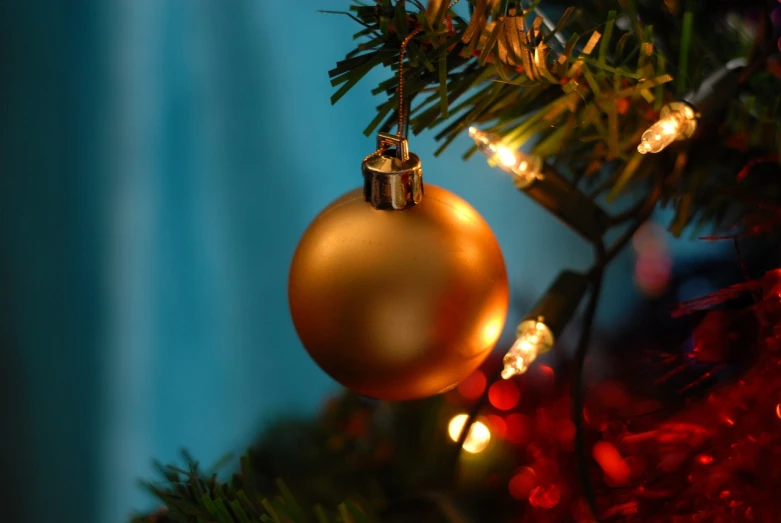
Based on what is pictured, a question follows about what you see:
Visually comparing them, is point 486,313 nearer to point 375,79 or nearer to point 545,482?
point 545,482

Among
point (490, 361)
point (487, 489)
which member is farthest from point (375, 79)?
point (487, 489)

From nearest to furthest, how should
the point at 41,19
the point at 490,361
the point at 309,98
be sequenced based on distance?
the point at 490,361 → the point at 41,19 → the point at 309,98

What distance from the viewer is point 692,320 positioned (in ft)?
1.40

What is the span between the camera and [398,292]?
28cm

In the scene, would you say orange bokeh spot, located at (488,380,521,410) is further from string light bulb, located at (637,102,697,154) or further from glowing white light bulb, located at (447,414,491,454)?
string light bulb, located at (637,102,697,154)

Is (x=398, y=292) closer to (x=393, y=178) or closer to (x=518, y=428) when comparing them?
(x=393, y=178)

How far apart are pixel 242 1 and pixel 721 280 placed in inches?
20.2

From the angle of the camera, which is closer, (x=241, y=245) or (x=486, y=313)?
(x=486, y=313)

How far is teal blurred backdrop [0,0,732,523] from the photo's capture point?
659 millimetres

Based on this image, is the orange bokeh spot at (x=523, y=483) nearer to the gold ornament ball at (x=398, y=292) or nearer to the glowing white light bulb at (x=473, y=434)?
the glowing white light bulb at (x=473, y=434)

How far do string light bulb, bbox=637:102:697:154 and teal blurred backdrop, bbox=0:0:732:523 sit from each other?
0.32 meters

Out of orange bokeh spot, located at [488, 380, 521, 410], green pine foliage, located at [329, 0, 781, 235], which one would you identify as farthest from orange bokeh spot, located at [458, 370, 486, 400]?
green pine foliage, located at [329, 0, 781, 235]

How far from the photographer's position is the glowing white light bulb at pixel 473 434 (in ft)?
1.45

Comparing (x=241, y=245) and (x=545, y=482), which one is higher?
(x=241, y=245)
